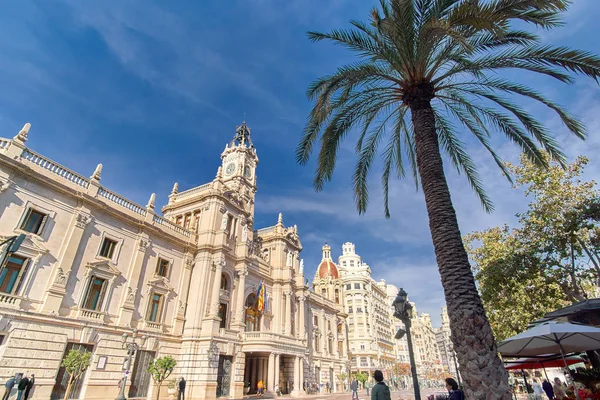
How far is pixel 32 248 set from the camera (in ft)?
58.7

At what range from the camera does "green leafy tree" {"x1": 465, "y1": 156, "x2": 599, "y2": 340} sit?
56.6 feet

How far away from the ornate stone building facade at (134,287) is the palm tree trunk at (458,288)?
2022 centimetres

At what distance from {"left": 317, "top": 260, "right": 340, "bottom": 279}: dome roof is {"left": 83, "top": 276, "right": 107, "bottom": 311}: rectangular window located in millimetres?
44919

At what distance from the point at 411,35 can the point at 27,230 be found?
2182 centimetres

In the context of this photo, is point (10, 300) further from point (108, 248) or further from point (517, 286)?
point (517, 286)

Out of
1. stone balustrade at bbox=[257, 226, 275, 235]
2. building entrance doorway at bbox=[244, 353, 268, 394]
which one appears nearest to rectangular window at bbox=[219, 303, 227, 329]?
building entrance doorway at bbox=[244, 353, 268, 394]

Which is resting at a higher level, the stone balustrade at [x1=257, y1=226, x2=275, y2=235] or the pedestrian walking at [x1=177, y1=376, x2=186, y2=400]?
the stone balustrade at [x1=257, y1=226, x2=275, y2=235]

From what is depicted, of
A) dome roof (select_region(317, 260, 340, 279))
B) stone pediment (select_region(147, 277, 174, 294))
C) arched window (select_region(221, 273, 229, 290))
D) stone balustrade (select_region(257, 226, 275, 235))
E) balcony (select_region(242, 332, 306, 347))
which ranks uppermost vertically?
dome roof (select_region(317, 260, 340, 279))

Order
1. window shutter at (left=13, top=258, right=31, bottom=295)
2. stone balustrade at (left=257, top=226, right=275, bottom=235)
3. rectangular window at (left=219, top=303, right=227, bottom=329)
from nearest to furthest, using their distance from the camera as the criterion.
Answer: window shutter at (left=13, top=258, right=31, bottom=295) → rectangular window at (left=219, top=303, right=227, bottom=329) → stone balustrade at (left=257, top=226, right=275, bottom=235)

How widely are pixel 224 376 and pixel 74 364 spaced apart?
12.0 metres

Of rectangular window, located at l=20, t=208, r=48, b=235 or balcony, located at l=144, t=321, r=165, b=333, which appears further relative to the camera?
balcony, located at l=144, t=321, r=165, b=333

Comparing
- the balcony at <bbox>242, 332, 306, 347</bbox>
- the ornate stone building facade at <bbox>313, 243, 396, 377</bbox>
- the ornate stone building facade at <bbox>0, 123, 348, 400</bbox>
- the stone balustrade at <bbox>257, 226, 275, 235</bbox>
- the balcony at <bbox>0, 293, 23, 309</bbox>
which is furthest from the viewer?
the ornate stone building facade at <bbox>313, 243, 396, 377</bbox>

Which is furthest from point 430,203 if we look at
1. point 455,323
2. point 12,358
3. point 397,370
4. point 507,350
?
point 397,370

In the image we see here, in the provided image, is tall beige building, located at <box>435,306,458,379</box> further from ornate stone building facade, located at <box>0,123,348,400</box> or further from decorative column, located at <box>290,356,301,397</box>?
ornate stone building facade, located at <box>0,123,348,400</box>
